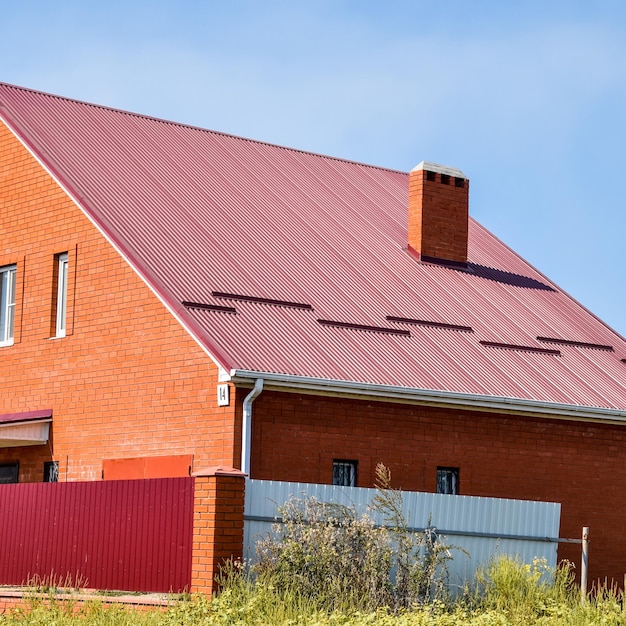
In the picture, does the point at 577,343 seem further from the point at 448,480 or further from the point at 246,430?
the point at 246,430

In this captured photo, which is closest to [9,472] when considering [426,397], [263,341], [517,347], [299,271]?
[299,271]

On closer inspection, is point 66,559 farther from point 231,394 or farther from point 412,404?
point 412,404

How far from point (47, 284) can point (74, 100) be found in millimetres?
5807

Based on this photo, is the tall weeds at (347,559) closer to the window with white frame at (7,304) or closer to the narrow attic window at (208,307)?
the narrow attic window at (208,307)

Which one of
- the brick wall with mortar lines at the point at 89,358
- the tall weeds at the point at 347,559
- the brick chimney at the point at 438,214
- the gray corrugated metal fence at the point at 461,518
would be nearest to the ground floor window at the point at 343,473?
the brick wall with mortar lines at the point at 89,358

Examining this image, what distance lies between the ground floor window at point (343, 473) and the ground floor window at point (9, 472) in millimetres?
6223

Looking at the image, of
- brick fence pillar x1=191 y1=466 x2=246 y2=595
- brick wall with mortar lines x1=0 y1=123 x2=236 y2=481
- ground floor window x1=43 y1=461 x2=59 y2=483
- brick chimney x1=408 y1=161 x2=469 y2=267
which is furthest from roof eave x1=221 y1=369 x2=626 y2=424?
brick chimney x1=408 y1=161 x2=469 y2=267

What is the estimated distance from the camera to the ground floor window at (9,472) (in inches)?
915

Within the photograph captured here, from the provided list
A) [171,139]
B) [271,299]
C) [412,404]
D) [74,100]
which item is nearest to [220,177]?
[171,139]

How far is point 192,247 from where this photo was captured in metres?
22.3

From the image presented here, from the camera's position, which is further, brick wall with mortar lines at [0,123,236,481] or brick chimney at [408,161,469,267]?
brick chimney at [408,161,469,267]

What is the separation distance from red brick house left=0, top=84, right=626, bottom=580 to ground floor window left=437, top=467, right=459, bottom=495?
36 millimetres

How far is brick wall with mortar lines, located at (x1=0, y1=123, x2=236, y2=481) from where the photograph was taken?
19797mm

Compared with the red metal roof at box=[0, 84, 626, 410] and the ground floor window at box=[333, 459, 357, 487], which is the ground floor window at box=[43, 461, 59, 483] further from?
the ground floor window at box=[333, 459, 357, 487]
